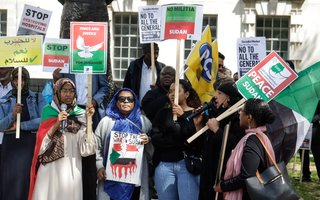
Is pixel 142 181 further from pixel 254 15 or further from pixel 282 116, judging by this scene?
pixel 254 15

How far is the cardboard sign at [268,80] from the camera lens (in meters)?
6.25

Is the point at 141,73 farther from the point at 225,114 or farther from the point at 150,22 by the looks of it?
the point at 225,114

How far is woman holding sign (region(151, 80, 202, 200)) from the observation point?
646 centimetres

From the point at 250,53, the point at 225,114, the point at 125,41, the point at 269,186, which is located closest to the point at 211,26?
the point at 125,41

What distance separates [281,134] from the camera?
21.0ft

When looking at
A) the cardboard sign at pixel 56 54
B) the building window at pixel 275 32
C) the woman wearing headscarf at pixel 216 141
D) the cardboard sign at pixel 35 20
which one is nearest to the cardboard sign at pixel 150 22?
the cardboard sign at pixel 56 54

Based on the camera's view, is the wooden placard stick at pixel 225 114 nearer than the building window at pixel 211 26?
Yes

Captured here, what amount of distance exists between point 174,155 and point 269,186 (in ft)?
4.73

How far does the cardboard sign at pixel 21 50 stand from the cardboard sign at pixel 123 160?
1350mm

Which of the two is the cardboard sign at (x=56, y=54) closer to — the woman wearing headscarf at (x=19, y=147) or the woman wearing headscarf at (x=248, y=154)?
the woman wearing headscarf at (x=19, y=147)

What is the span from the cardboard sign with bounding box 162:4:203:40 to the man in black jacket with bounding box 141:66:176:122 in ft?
2.42

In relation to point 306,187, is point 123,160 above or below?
above

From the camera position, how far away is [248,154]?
5.36 m

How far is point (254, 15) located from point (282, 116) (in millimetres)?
14326
